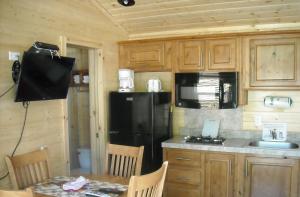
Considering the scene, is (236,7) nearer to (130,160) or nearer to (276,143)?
(276,143)

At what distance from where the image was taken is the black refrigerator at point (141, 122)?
346cm

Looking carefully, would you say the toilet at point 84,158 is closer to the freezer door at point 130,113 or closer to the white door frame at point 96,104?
the white door frame at point 96,104

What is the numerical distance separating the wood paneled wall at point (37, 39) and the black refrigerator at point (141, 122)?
803mm

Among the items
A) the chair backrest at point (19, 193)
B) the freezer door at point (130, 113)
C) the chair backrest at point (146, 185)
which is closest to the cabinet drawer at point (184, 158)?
the freezer door at point (130, 113)

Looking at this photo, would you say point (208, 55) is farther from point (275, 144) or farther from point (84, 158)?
point (84, 158)

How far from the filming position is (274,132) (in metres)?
3.52

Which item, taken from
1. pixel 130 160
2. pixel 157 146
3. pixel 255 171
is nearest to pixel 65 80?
pixel 130 160

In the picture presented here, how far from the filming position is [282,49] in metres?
3.22

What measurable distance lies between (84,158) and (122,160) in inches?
72.1

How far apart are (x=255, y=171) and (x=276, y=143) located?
56 centimetres

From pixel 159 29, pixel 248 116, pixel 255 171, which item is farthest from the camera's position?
pixel 159 29

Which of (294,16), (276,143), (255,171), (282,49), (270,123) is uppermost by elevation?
(294,16)

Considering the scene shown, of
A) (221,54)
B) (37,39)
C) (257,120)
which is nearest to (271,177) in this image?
(257,120)

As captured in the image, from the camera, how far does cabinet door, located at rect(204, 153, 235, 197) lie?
326 cm
